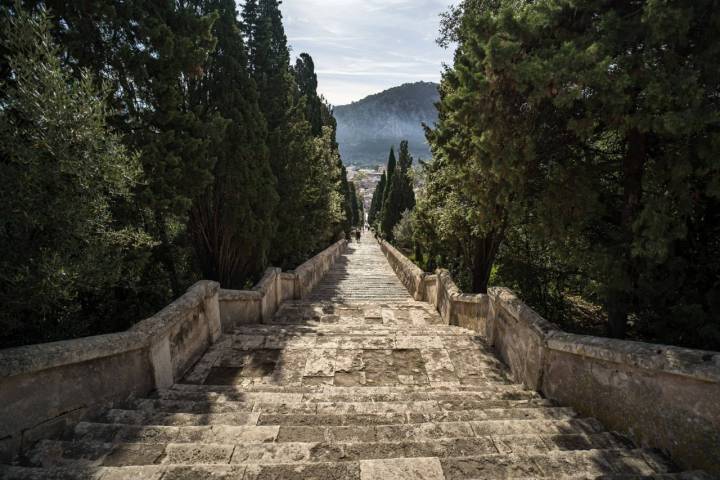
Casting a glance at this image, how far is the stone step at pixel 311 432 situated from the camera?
2.85 m

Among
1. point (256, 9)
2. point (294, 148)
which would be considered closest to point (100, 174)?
point (294, 148)

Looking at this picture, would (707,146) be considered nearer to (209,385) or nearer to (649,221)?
(649,221)

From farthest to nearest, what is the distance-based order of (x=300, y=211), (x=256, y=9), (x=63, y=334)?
(x=300, y=211) → (x=256, y=9) → (x=63, y=334)

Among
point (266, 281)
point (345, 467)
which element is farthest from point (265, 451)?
point (266, 281)

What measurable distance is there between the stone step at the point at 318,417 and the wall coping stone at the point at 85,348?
0.59 m

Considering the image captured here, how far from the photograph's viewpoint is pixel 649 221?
11.0ft

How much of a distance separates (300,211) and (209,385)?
26.3ft

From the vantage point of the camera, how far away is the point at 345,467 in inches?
93.7

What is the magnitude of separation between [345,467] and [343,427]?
2.32 ft

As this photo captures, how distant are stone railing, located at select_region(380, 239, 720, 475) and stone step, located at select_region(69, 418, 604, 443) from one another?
0.38m

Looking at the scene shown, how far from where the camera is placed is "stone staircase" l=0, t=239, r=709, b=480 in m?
2.38

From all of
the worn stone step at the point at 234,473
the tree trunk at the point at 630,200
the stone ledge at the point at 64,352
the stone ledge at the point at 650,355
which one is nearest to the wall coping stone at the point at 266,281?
the stone ledge at the point at 64,352

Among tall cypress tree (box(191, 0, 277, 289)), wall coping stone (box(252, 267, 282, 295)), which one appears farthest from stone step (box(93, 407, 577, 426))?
tall cypress tree (box(191, 0, 277, 289))

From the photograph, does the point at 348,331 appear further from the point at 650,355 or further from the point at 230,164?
the point at 650,355
